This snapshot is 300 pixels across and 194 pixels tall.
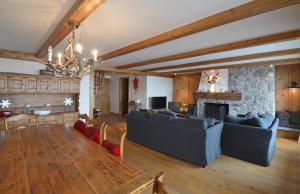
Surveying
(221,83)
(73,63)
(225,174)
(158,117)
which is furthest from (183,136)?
(221,83)

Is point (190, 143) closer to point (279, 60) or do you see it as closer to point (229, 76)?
point (279, 60)

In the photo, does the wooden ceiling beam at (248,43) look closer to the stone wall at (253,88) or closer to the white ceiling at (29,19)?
the white ceiling at (29,19)

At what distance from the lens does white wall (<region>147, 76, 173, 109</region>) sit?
7.81m

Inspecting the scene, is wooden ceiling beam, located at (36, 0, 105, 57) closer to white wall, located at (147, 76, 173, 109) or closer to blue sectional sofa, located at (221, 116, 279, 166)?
blue sectional sofa, located at (221, 116, 279, 166)

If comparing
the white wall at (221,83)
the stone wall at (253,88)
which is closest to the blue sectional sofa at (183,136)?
the stone wall at (253,88)

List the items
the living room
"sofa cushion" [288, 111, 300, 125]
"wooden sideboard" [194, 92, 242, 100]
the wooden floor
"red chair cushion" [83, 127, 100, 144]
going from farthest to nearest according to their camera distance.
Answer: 1. "wooden sideboard" [194, 92, 242, 100]
2. "sofa cushion" [288, 111, 300, 125]
3. the wooden floor
4. "red chair cushion" [83, 127, 100, 144]
5. the living room

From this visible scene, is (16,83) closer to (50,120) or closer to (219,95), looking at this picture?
(50,120)

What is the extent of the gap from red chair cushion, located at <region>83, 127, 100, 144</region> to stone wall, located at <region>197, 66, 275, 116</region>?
612 centimetres

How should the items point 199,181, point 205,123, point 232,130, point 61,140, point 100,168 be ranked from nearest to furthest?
point 100,168 → point 61,140 → point 199,181 → point 205,123 → point 232,130

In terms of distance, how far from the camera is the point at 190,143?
10.3 ft

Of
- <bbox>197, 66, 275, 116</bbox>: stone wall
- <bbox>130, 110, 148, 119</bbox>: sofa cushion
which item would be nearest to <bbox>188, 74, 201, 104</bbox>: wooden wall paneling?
<bbox>197, 66, 275, 116</bbox>: stone wall

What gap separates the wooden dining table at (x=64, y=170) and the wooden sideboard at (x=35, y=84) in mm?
2630

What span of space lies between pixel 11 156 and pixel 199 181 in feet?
8.09

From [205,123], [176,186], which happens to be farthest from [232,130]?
Answer: [176,186]
